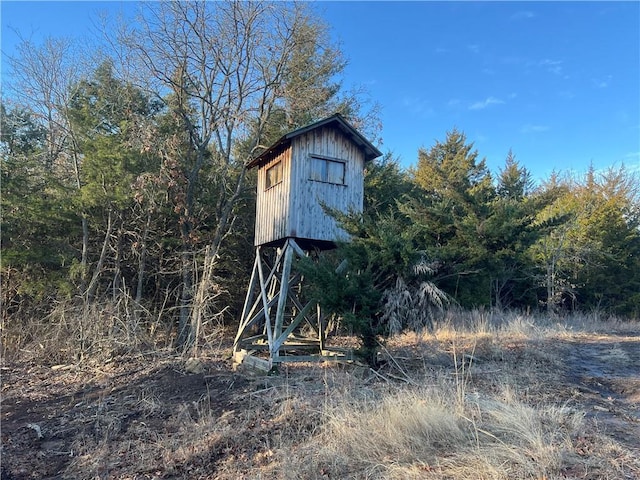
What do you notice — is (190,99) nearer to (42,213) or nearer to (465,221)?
(42,213)

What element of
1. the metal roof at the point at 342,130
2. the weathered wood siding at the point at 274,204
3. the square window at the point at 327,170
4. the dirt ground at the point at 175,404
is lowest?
the dirt ground at the point at 175,404

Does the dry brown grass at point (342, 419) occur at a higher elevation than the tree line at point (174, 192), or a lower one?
lower

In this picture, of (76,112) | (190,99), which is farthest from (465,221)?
(76,112)

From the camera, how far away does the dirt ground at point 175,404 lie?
16.9ft

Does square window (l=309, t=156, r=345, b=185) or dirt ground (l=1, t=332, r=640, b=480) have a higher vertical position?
square window (l=309, t=156, r=345, b=185)

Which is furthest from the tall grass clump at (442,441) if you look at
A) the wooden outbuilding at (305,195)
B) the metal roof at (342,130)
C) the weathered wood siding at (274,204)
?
the metal roof at (342,130)

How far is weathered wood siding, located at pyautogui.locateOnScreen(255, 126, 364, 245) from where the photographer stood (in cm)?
1018

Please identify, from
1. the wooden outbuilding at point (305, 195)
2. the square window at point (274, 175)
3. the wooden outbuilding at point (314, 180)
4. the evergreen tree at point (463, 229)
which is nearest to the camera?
the wooden outbuilding at point (305, 195)

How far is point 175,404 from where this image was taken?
7.24 meters

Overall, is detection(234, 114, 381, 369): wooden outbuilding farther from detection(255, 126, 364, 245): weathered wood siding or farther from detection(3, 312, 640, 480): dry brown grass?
detection(3, 312, 640, 480): dry brown grass

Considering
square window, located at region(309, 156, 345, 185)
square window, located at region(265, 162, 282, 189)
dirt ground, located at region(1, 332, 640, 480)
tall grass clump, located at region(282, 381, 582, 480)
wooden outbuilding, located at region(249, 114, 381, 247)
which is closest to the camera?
tall grass clump, located at region(282, 381, 582, 480)

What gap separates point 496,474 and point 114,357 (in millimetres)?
9832

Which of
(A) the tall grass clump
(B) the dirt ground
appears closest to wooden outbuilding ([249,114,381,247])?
(B) the dirt ground

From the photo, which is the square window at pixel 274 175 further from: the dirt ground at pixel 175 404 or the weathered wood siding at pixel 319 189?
the dirt ground at pixel 175 404
